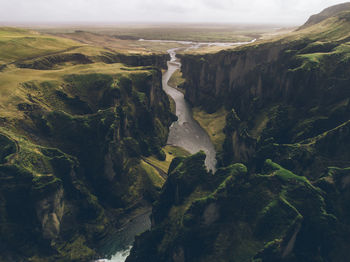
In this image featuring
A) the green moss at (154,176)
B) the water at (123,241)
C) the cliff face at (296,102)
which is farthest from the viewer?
the green moss at (154,176)

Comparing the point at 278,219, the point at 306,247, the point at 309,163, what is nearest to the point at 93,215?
the point at 278,219

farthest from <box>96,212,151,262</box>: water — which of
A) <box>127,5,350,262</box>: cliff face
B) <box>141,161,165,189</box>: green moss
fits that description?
<box>141,161,165,189</box>: green moss

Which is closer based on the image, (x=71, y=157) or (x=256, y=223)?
(x=256, y=223)

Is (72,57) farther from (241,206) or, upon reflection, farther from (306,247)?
(306,247)

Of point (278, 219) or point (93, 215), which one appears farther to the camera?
point (93, 215)

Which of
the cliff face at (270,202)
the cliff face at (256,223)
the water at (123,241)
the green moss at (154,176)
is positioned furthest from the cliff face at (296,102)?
the water at (123,241)

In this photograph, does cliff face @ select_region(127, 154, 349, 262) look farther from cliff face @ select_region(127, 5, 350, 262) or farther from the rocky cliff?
the rocky cliff

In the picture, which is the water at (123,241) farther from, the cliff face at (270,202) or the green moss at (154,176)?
the green moss at (154,176)

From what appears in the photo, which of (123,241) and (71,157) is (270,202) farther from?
(71,157)

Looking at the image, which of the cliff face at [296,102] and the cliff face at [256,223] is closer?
the cliff face at [256,223]

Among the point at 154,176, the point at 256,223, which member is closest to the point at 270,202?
the point at 256,223

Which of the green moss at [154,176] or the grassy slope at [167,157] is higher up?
the green moss at [154,176]
